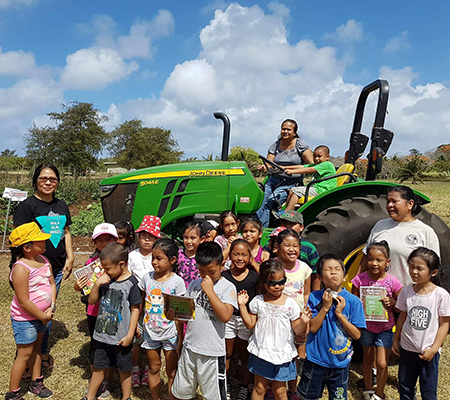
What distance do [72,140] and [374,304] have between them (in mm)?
22362

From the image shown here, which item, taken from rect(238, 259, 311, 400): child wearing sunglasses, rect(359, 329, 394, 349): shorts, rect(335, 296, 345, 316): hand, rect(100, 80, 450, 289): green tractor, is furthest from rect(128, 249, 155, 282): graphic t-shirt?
rect(359, 329, 394, 349): shorts

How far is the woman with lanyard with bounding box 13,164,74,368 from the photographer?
3184 millimetres

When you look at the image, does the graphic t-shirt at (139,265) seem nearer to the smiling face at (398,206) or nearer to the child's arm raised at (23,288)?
the child's arm raised at (23,288)

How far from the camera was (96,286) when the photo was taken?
2621 mm

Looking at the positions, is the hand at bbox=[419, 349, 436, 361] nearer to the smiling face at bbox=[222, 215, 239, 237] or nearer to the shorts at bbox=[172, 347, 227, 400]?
the shorts at bbox=[172, 347, 227, 400]

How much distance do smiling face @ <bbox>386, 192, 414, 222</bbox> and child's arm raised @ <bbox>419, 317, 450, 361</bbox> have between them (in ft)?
2.70

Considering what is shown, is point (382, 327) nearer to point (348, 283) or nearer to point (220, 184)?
point (348, 283)

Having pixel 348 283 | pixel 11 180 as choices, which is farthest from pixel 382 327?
pixel 11 180

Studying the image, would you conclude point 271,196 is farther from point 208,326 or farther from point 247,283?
point 208,326

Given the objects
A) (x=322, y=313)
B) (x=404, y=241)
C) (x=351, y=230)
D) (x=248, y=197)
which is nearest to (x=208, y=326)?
(x=322, y=313)

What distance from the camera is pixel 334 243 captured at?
140 inches

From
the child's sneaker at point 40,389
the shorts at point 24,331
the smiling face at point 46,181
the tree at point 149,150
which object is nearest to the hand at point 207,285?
the shorts at point 24,331

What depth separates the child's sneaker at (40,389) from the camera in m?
2.84

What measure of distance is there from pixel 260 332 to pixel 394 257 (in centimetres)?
130
